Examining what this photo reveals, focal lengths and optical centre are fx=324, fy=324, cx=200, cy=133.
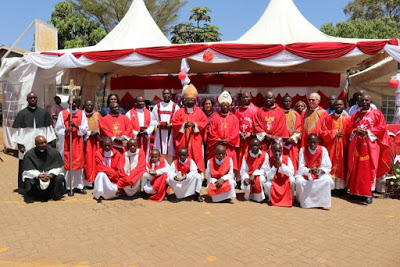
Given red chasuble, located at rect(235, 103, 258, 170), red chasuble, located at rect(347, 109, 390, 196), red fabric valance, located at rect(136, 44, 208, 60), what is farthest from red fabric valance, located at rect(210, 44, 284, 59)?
red chasuble, located at rect(347, 109, 390, 196)

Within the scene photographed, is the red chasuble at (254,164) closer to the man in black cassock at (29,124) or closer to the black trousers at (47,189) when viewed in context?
the black trousers at (47,189)

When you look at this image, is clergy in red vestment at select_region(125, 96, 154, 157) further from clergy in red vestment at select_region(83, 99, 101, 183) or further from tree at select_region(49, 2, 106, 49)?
tree at select_region(49, 2, 106, 49)

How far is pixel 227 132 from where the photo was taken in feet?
19.6

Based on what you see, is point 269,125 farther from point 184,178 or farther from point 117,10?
point 117,10

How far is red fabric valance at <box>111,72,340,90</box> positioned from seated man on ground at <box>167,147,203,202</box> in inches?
224

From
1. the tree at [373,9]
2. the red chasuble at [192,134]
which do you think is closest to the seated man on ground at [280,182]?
the red chasuble at [192,134]

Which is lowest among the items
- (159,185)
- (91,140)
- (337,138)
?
(159,185)

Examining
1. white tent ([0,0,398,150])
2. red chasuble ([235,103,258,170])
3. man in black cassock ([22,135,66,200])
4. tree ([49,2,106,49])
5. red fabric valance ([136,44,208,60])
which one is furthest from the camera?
tree ([49,2,106,49])

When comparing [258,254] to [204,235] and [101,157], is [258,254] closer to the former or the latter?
[204,235]

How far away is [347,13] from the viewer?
29.0 m

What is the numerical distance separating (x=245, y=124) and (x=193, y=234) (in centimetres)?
286

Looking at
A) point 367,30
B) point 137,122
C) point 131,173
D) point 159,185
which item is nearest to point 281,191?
point 159,185

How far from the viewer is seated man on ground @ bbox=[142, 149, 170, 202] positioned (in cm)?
544

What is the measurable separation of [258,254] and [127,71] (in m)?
9.00
